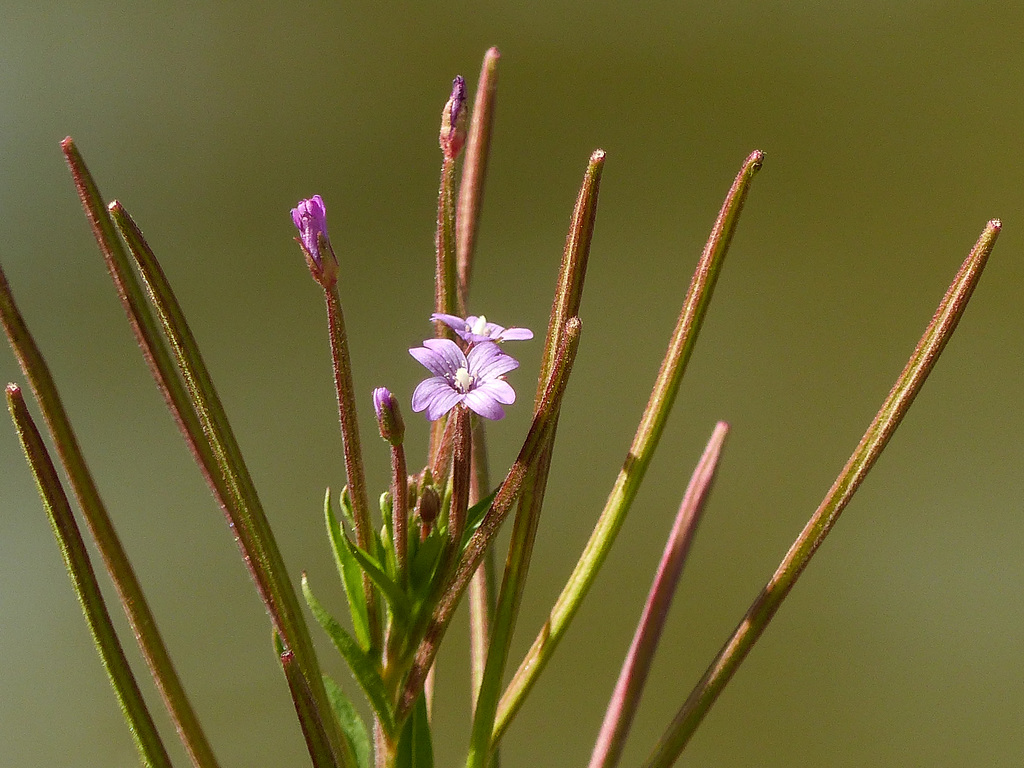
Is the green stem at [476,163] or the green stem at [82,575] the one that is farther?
the green stem at [476,163]

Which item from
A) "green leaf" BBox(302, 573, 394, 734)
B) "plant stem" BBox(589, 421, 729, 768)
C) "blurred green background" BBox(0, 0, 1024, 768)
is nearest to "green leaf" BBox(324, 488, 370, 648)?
"green leaf" BBox(302, 573, 394, 734)

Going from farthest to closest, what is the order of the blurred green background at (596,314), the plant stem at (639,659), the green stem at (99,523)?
the blurred green background at (596,314), the plant stem at (639,659), the green stem at (99,523)

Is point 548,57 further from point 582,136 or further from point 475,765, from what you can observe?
point 475,765

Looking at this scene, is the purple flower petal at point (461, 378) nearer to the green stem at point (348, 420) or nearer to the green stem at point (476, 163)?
the green stem at point (348, 420)

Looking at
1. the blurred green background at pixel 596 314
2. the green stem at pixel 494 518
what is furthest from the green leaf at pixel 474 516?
the blurred green background at pixel 596 314

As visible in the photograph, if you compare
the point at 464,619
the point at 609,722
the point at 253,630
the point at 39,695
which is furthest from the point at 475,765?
the point at 39,695

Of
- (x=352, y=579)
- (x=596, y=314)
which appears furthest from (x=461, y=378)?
(x=596, y=314)
